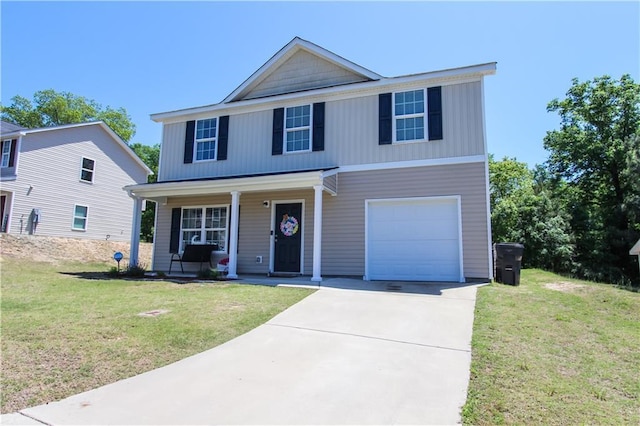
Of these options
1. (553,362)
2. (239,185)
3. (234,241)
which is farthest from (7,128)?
Result: (553,362)

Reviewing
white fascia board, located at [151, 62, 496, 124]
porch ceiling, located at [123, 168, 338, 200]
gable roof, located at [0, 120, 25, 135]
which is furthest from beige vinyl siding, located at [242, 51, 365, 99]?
gable roof, located at [0, 120, 25, 135]

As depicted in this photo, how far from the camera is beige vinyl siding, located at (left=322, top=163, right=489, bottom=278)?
927cm

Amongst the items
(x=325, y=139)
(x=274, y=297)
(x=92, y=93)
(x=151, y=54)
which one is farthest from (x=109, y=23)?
(x=92, y=93)

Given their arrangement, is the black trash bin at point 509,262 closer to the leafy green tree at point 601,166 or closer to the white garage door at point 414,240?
the white garage door at point 414,240

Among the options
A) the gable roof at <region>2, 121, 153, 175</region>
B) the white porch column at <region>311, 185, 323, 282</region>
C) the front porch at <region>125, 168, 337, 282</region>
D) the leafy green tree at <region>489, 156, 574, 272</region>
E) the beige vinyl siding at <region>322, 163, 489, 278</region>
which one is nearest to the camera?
the white porch column at <region>311, 185, 323, 282</region>

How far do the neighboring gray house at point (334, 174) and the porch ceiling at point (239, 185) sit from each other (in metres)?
0.04

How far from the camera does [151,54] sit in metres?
12.4

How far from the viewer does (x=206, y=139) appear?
41.4 ft

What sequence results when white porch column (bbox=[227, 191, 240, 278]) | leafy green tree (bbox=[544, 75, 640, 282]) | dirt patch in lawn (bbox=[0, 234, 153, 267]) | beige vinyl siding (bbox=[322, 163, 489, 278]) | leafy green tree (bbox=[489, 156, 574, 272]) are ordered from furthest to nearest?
leafy green tree (bbox=[544, 75, 640, 282]) < leafy green tree (bbox=[489, 156, 574, 272]) < dirt patch in lawn (bbox=[0, 234, 153, 267]) < white porch column (bbox=[227, 191, 240, 278]) < beige vinyl siding (bbox=[322, 163, 489, 278])

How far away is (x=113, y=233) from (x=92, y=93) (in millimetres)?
21514

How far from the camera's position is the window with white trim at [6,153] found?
1748 centimetres

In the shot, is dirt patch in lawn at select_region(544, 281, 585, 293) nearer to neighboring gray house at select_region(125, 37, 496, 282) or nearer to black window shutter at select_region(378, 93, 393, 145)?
neighboring gray house at select_region(125, 37, 496, 282)

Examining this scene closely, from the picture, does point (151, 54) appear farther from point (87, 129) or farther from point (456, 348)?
point (456, 348)

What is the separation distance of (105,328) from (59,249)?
49.1 feet
